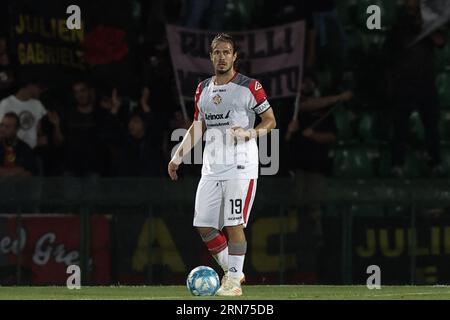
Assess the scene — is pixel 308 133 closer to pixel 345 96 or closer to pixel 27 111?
pixel 345 96

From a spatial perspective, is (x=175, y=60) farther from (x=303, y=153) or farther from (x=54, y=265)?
(x=54, y=265)

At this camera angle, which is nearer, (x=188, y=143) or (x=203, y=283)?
(x=203, y=283)

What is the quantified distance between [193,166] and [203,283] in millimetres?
5467

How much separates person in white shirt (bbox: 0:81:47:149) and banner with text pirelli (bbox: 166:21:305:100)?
1.89m

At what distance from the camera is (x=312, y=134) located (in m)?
16.9

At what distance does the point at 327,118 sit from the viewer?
1709 centimetres

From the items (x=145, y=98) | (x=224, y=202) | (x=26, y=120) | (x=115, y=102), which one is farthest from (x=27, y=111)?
(x=224, y=202)

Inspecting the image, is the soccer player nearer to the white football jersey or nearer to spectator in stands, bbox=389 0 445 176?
the white football jersey

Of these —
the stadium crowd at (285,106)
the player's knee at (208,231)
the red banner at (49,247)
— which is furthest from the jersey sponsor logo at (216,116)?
the stadium crowd at (285,106)

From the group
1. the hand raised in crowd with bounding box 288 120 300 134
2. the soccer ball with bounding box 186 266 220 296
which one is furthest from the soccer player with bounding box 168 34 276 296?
the hand raised in crowd with bounding box 288 120 300 134

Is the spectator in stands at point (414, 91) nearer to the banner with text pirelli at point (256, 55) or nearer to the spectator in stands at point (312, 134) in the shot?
the spectator in stands at point (312, 134)

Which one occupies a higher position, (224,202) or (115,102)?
(115,102)

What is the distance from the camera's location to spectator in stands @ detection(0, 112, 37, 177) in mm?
16344

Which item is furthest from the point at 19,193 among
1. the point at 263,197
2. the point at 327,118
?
the point at 327,118
